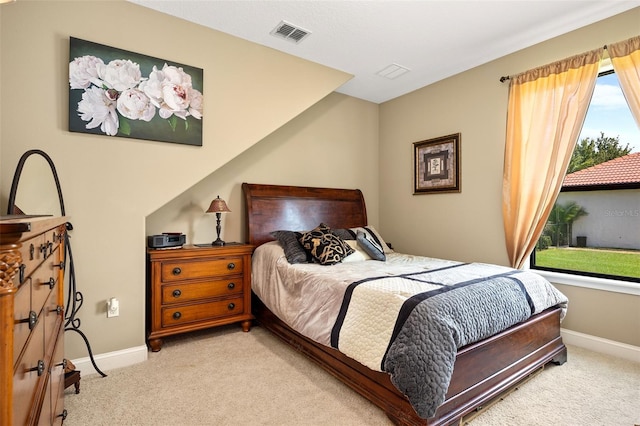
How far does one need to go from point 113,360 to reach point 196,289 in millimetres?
765

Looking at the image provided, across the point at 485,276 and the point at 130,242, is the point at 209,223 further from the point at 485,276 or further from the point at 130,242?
the point at 485,276

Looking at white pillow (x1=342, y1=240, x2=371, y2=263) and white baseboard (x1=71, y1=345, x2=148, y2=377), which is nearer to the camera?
white baseboard (x1=71, y1=345, x2=148, y2=377)

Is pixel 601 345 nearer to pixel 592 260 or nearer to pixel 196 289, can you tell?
pixel 592 260

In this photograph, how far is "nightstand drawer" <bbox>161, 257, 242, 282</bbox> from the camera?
2.75m

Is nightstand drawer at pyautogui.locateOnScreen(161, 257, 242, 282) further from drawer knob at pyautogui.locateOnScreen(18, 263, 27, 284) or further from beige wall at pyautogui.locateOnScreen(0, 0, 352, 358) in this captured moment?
drawer knob at pyautogui.locateOnScreen(18, 263, 27, 284)

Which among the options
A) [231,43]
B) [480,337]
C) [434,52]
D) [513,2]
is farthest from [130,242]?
[513,2]

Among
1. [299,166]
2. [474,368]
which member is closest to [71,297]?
[299,166]

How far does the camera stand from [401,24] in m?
2.78

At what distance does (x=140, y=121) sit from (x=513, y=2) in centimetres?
304

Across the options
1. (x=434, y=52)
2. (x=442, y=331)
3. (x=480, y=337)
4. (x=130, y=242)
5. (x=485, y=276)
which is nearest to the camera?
(x=442, y=331)

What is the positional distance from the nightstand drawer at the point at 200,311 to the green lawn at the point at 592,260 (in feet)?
9.91

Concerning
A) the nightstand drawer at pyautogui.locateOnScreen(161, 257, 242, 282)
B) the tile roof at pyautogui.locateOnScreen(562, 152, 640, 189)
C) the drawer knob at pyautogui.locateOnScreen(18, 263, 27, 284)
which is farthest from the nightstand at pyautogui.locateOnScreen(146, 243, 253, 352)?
the tile roof at pyautogui.locateOnScreen(562, 152, 640, 189)

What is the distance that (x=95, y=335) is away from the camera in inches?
93.8

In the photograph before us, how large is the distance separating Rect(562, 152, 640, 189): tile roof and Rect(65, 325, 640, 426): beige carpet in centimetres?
146
